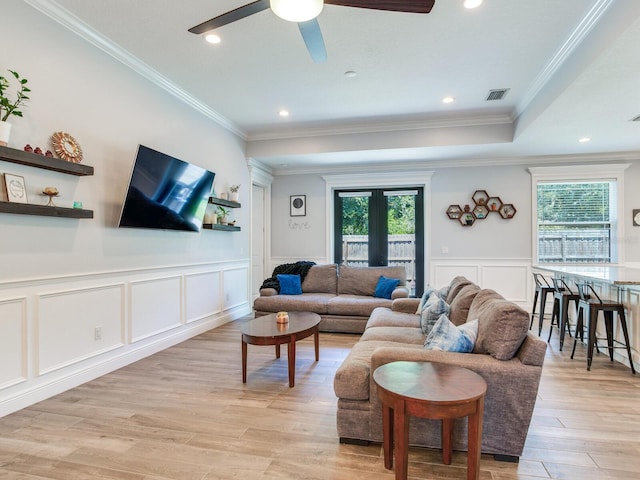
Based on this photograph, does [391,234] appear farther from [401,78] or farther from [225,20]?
[225,20]

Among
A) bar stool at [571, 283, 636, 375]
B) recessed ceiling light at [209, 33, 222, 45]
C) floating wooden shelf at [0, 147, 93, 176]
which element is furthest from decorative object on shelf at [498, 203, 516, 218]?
floating wooden shelf at [0, 147, 93, 176]

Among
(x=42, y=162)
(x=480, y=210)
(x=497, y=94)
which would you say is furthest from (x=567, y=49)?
(x=42, y=162)

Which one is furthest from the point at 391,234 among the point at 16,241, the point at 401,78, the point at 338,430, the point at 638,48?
the point at 16,241

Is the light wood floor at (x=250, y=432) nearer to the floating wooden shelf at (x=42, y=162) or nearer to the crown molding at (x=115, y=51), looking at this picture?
the floating wooden shelf at (x=42, y=162)

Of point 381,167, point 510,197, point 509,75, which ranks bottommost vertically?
point 510,197

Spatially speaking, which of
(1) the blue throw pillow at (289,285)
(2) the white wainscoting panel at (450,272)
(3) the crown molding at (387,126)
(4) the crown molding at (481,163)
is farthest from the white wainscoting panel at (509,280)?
(1) the blue throw pillow at (289,285)

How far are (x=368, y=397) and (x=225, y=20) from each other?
97.3 inches

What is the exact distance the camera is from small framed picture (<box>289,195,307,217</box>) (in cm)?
705

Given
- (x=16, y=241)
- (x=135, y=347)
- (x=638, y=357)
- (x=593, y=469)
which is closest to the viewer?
(x=593, y=469)

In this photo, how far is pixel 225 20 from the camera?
7.34ft

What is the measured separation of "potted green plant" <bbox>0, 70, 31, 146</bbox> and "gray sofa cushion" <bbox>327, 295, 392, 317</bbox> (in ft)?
12.3

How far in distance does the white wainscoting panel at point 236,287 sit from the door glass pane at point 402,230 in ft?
8.93

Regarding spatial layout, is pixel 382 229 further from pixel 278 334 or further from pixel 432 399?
pixel 432 399

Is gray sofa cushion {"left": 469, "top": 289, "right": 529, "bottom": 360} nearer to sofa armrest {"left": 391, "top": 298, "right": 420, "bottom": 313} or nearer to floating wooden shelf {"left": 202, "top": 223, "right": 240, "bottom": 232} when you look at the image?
sofa armrest {"left": 391, "top": 298, "right": 420, "bottom": 313}
